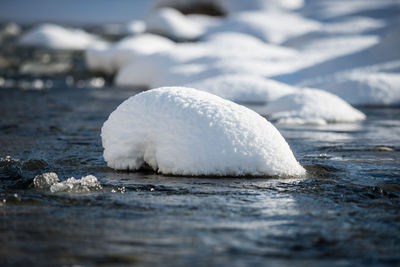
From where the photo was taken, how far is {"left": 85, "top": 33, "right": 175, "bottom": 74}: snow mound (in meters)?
15.6

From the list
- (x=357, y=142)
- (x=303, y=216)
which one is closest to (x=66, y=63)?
(x=357, y=142)

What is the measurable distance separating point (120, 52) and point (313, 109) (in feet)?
28.2

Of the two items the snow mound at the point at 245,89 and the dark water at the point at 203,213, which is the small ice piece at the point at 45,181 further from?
the snow mound at the point at 245,89

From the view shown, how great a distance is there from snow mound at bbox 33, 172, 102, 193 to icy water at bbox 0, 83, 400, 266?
53mm

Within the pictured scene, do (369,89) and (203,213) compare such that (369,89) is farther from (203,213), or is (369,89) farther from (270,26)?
(270,26)

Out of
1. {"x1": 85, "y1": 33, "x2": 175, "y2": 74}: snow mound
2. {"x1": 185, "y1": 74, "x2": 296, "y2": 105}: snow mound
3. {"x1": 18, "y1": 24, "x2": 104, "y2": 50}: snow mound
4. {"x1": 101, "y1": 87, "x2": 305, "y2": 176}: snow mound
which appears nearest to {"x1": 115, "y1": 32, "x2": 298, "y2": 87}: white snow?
{"x1": 85, "y1": 33, "x2": 175, "y2": 74}: snow mound

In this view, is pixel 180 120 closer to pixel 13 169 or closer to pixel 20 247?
pixel 13 169

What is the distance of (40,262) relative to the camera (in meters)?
2.51

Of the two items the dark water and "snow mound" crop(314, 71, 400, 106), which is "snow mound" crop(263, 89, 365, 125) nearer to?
"snow mound" crop(314, 71, 400, 106)

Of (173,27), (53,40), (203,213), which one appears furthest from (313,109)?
(53,40)

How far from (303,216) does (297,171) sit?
115 centimetres

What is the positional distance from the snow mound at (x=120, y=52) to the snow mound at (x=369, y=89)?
20.5 ft

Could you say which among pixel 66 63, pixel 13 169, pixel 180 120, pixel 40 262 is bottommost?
pixel 40 262

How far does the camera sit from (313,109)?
8203 mm
